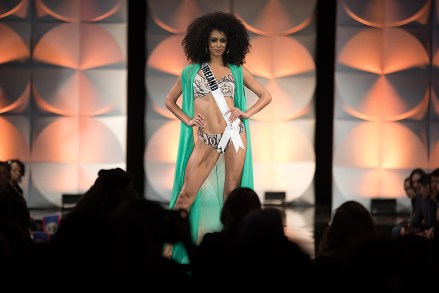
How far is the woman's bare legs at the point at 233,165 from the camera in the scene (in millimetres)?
6094

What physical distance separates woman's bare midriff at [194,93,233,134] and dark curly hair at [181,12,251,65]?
0.30m

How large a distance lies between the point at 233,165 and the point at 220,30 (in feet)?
3.08

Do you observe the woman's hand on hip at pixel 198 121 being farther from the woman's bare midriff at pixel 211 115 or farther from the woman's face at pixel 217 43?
the woman's face at pixel 217 43

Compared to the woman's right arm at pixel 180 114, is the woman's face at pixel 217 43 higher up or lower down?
higher up

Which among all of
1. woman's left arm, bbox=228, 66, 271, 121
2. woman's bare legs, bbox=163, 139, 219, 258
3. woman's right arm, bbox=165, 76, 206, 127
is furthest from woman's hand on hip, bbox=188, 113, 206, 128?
woman's left arm, bbox=228, 66, 271, 121

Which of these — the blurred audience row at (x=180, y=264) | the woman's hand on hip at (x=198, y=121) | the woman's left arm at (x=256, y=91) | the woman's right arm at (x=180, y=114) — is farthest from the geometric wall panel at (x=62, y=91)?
the blurred audience row at (x=180, y=264)

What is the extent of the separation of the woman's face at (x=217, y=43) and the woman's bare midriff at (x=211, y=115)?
0.31m

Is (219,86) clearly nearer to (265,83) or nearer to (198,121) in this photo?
(198,121)

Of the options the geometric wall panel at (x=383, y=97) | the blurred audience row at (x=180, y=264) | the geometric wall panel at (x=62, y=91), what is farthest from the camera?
Answer: the geometric wall panel at (x=62, y=91)

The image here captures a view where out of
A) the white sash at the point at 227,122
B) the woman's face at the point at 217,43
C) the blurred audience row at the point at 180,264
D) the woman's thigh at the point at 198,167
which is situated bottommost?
the blurred audience row at the point at 180,264

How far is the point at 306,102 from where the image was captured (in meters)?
10.3

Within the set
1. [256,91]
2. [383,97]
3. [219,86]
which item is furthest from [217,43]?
[383,97]

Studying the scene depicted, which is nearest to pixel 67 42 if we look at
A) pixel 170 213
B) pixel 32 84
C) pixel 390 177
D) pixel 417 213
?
pixel 32 84

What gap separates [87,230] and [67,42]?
7.01 metres
